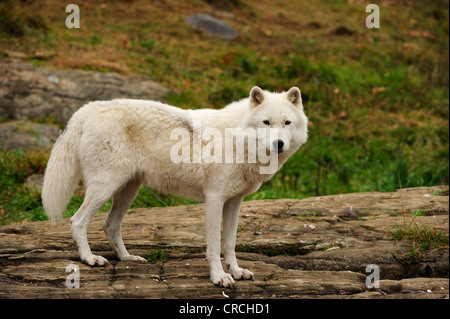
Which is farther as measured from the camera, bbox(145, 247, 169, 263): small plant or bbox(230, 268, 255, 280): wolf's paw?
bbox(145, 247, 169, 263): small plant

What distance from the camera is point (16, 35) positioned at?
1080cm

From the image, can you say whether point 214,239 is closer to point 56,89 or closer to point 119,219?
point 119,219

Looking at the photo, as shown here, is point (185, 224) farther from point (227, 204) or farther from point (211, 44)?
point (211, 44)

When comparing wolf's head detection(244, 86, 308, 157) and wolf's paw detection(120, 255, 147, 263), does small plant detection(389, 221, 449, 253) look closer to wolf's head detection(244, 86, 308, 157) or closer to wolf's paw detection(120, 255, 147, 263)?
wolf's head detection(244, 86, 308, 157)

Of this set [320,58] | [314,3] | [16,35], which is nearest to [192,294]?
[16,35]

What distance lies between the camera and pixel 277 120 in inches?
166

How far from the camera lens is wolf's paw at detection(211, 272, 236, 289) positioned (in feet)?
13.9

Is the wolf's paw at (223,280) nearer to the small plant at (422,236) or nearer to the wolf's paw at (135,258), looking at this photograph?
the wolf's paw at (135,258)

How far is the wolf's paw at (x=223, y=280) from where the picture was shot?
4.22 m

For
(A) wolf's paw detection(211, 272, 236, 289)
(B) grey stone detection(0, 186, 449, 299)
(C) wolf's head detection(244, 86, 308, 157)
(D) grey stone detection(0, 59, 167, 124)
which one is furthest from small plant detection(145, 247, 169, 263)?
(D) grey stone detection(0, 59, 167, 124)

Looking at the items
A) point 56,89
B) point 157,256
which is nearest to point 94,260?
point 157,256

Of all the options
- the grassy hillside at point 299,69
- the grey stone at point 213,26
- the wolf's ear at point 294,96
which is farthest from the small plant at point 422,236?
the grey stone at point 213,26

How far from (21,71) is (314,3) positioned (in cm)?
1215

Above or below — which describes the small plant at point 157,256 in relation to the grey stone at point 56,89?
below
